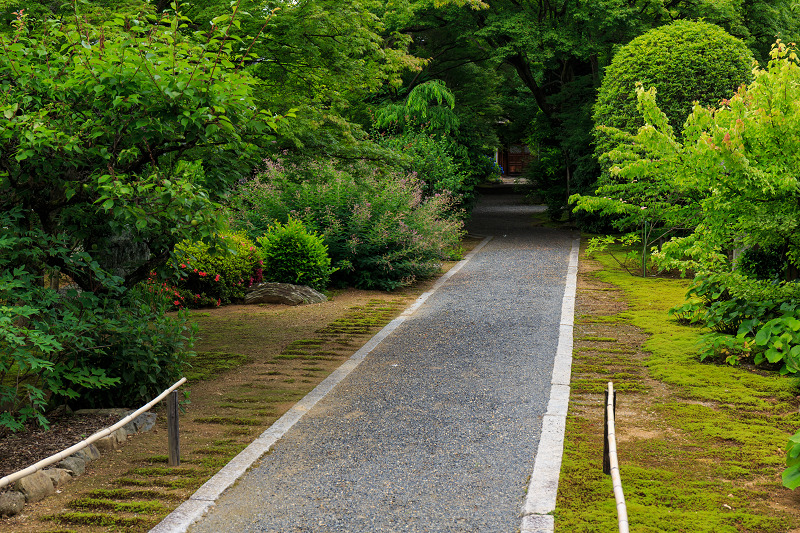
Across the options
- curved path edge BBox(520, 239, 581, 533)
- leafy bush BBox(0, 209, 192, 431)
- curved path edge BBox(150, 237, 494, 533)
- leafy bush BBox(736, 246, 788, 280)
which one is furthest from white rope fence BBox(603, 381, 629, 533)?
leafy bush BBox(736, 246, 788, 280)

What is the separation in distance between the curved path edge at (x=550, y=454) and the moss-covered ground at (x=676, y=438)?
0.22 ft

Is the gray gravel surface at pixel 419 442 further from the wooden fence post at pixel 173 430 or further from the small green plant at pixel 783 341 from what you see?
the small green plant at pixel 783 341

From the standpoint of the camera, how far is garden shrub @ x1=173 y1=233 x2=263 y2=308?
10.4m

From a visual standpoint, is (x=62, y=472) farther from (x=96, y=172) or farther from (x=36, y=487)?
(x=96, y=172)

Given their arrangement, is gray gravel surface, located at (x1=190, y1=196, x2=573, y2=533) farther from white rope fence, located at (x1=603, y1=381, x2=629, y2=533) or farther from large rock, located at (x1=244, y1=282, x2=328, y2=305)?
large rock, located at (x1=244, y1=282, x2=328, y2=305)

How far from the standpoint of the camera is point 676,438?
16.7 ft

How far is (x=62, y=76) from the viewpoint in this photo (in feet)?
16.4

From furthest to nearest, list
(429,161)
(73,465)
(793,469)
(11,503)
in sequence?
1. (429,161)
2. (73,465)
3. (793,469)
4. (11,503)

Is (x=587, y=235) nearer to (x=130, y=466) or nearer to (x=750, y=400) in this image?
(x=750, y=400)

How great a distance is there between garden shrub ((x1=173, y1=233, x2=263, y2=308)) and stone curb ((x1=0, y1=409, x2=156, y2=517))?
15.6ft

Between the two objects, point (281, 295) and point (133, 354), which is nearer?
point (133, 354)

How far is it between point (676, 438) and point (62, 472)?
4298 mm

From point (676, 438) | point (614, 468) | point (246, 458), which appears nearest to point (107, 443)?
point (246, 458)

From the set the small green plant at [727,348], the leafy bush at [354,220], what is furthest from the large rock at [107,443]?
the leafy bush at [354,220]
